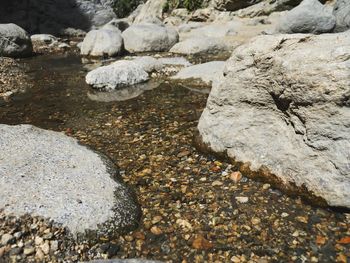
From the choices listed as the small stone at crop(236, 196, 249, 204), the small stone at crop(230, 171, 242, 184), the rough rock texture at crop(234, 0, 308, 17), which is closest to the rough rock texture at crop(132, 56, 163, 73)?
the small stone at crop(230, 171, 242, 184)

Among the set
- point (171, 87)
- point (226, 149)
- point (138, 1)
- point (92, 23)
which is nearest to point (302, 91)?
point (226, 149)

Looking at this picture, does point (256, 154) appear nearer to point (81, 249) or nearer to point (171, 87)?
point (81, 249)

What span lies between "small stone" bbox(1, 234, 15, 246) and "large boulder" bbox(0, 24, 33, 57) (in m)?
14.6

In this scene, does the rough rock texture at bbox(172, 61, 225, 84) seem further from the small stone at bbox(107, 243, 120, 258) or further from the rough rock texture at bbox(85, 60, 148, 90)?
the small stone at bbox(107, 243, 120, 258)

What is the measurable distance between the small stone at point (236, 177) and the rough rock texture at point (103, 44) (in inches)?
490

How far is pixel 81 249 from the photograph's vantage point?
3996 mm

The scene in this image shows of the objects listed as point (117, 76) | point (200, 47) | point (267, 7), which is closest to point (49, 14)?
point (267, 7)

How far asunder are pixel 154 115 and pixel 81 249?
4.88 m

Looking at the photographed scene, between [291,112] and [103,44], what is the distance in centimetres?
1340

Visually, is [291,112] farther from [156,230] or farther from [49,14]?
[49,14]

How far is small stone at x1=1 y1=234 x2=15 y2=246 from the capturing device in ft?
12.9

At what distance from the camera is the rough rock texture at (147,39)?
17391 mm

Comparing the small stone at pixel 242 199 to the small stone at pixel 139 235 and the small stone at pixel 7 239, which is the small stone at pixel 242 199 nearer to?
the small stone at pixel 139 235


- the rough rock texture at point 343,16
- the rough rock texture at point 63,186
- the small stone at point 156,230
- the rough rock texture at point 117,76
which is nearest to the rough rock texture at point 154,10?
the rough rock texture at point 343,16
